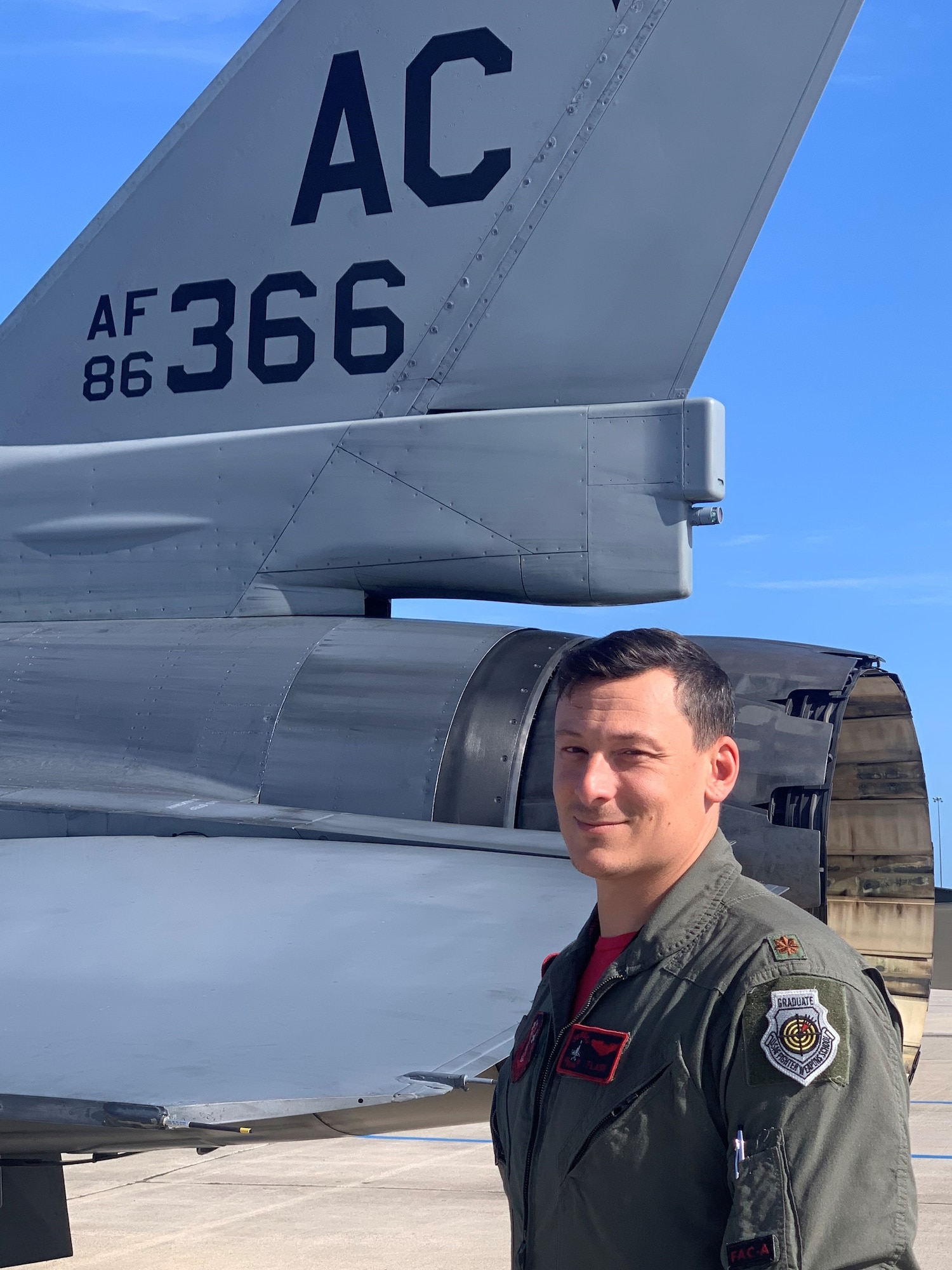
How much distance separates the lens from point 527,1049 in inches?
62.5

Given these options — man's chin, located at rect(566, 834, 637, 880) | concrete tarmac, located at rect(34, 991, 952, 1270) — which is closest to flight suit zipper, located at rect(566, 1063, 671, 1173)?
man's chin, located at rect(566, 834, 637, 880)

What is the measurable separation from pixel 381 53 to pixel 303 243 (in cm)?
83

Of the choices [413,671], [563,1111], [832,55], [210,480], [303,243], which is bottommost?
[563,1111]

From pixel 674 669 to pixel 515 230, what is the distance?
150 inches

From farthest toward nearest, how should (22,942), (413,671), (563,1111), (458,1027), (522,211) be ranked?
(522,211), (413,671), (22,942), (458,1027), (563,1111)

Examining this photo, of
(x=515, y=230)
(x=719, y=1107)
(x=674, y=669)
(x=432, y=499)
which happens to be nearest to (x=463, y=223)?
(x=515, y=230)

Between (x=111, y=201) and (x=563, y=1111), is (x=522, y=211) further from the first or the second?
(x=563, y=1111)

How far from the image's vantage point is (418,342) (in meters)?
5.11

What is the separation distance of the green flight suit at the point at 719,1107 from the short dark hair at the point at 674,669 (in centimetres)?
15

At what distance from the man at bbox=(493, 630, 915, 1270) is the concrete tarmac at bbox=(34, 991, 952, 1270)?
4445mm

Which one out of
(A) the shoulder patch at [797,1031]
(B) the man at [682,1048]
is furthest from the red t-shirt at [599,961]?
(A) the shoulder patch at [797,1031]

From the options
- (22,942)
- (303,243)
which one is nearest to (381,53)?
(303,243)

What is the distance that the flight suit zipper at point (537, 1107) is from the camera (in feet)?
4.85

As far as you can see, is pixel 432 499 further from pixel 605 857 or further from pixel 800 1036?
pixel 800 1036
